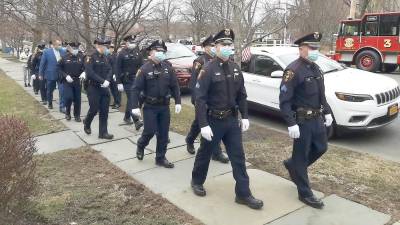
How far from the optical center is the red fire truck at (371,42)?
16.6 meters

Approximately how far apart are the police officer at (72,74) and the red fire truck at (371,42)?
12.8m

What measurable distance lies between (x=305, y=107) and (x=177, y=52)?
31.0ft

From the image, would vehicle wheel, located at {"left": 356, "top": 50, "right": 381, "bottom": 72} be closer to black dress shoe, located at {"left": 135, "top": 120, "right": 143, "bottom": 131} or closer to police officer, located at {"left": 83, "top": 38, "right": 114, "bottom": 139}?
black dress shoe, located at {"left": 135, "top": 120, "right": 143, "bottom": 131}

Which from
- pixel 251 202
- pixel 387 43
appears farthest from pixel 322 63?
pixel 387 43

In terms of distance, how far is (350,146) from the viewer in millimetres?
6898

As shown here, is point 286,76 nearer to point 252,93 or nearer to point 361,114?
point 361,114

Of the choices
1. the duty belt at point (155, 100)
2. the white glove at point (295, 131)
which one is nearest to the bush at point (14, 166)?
the duty belt at point (155, 100)

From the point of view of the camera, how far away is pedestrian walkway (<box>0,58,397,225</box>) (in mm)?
4090

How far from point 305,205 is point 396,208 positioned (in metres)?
0.93

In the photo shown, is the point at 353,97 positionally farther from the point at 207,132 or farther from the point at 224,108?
the point at 207,132

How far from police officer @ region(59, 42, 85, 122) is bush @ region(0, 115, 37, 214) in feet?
17.2

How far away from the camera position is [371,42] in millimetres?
17266


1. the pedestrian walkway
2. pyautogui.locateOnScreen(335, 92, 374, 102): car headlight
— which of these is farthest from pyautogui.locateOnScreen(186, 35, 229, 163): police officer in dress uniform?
pyautogui.locateOnScreen(335, 92, 374, 102): car headlight

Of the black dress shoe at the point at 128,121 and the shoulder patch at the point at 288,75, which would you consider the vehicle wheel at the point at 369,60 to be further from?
the shoulder patch at the point at 288,75
